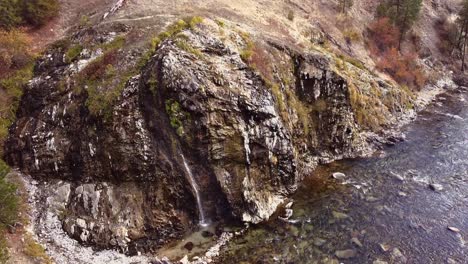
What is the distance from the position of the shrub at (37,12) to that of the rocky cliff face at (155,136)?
6.50m

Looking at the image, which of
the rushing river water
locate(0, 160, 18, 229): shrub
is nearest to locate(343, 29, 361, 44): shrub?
the rushing river water

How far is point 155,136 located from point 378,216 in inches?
630

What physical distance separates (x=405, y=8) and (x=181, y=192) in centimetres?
4640

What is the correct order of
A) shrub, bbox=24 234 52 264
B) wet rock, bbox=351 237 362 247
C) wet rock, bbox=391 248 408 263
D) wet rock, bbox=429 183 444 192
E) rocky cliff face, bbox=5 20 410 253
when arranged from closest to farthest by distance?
shrub, bbox=24 234 52 264 → wet rock, bbox=391 248 408 263 → wet rock, bbox=351 237 362 247 → rocky cliff face, bbox=5 20 410 253 → wet rock, bbox=429 183 444 192

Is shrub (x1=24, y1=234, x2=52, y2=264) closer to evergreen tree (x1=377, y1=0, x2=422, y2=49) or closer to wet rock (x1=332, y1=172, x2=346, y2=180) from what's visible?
wet rock (x1=332, y1=172, x2=346, y2=180)

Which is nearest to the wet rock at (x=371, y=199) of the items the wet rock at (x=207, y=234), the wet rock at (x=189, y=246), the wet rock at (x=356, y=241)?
the wet rock at (x=356, y=241)

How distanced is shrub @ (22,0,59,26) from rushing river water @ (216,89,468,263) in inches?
1070

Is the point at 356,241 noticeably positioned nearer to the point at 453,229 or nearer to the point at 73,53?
the point at 453,229

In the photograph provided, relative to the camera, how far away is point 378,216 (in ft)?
79.5

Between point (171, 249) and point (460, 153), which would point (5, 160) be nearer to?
point (171, 249)

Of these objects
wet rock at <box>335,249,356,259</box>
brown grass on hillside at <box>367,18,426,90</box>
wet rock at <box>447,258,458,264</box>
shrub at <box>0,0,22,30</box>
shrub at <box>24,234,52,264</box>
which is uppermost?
shrub at <box>0,0,22,30</box>

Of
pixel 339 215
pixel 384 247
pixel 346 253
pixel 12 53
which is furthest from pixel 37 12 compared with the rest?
pixel 384 247

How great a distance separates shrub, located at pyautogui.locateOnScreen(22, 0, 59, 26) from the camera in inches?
1297

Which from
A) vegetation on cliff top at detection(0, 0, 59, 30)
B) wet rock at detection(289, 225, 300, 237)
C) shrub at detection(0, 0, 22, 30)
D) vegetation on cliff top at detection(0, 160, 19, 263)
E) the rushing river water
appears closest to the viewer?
vegetation on cliff top at detection(0, 160, 19, 263)
